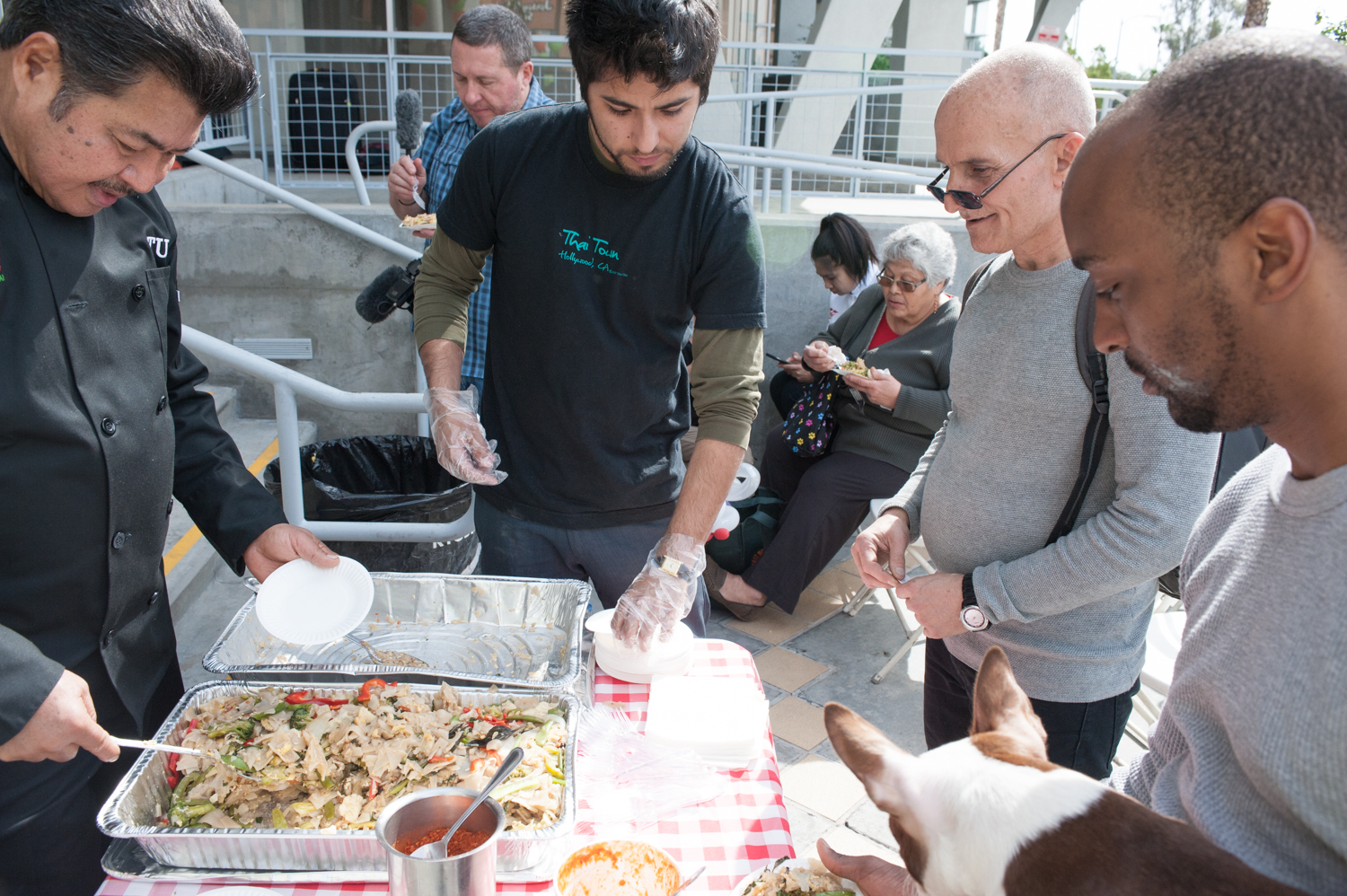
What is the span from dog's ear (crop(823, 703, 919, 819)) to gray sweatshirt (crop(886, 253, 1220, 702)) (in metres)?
0.83

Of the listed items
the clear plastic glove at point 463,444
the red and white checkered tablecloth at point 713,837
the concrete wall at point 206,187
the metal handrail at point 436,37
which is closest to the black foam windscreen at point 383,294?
the clear plastic glove at point 463,444

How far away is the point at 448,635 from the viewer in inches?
83.5

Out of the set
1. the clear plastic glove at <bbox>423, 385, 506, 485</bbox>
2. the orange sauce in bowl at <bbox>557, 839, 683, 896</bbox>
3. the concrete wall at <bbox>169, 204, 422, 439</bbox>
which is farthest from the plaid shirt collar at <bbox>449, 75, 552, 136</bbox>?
the orange sauce in bowl at <bbox>557, 839, 683, 896</bbox>

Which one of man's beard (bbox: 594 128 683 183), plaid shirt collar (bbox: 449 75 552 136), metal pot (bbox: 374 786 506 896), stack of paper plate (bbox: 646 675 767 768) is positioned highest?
plaid shirt collar (bbox: 449 75 552 136)

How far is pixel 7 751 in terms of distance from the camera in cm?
121

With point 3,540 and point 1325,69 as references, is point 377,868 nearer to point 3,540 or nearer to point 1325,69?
point 3,540

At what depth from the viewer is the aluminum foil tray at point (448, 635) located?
1.81 metres

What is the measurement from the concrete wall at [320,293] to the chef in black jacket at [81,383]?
3781 mm

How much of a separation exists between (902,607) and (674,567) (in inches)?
103

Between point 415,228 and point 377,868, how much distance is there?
117 inches

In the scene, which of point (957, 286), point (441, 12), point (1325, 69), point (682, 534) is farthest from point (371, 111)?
point (1325, 69)

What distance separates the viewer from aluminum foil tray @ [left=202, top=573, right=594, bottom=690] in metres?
1.81

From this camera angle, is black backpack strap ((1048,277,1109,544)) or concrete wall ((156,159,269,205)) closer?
black backpack strap ((1048,277,1109,544))

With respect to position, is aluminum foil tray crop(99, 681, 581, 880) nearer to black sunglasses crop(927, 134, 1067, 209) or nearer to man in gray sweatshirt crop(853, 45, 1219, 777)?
man in gray sweatshirt crop(853, 45, 1219, 777)
